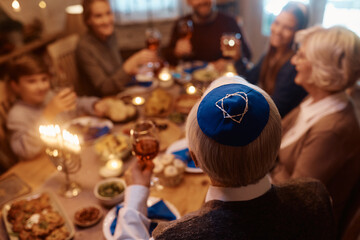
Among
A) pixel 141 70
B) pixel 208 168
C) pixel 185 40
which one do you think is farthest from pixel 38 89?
pixel 208 168

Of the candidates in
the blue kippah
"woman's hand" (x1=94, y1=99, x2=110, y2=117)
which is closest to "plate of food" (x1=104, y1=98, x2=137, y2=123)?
"woman's hand" (x1=94, y1=99, x2=110, y2=117)

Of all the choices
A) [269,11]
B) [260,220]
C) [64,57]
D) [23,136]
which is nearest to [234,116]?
[260,220]

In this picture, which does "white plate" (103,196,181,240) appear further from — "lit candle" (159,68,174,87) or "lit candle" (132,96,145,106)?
"lit candle" (159,68,174,87)

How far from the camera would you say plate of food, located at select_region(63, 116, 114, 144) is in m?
1.79

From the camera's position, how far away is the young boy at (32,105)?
1.69 metres

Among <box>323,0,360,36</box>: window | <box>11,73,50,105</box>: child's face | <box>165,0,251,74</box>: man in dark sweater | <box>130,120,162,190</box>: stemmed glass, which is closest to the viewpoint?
<box>130,120,162,190</box>: stemmed glass

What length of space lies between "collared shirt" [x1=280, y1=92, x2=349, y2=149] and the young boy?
1238mm

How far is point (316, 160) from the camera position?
1.49 m

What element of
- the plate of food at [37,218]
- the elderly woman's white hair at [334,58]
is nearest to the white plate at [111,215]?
the plate of food at [37,218]

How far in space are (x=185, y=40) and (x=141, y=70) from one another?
0.48 metres

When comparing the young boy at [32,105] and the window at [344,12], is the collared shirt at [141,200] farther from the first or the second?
the window at [344,12]

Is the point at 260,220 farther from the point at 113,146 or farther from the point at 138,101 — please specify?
the point at 138,101

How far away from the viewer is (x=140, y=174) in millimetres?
1212

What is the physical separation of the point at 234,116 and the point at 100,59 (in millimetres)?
2122
